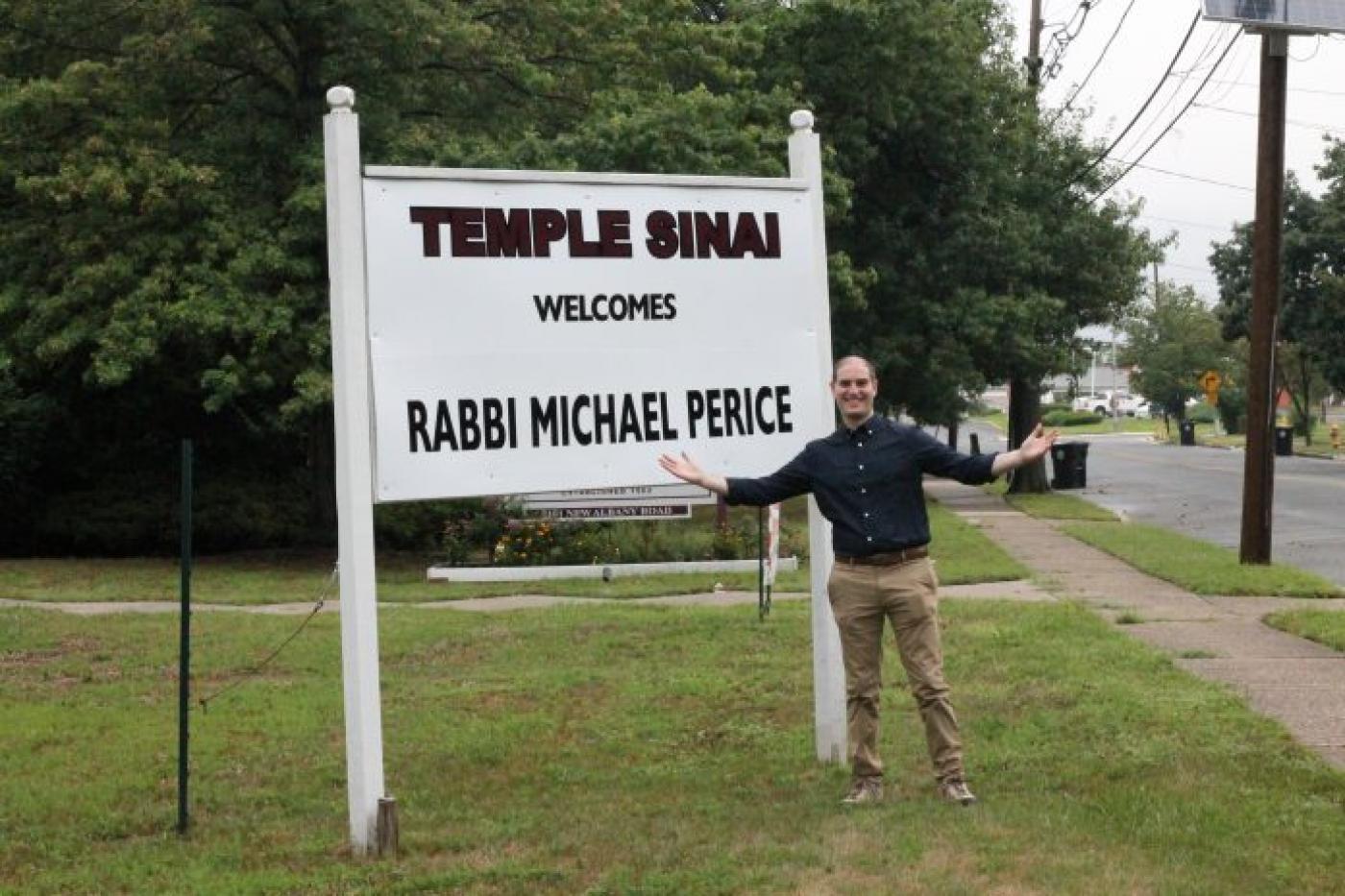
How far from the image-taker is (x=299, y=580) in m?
20.0

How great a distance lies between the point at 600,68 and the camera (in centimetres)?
2420

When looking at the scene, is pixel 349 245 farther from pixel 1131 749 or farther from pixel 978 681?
pixel 978 681

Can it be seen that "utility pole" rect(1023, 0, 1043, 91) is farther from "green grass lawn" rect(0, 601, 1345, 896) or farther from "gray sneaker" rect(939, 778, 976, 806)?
"gray sneaker" rect(939, 778, 976, 806)

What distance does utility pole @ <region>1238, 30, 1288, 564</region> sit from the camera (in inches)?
733

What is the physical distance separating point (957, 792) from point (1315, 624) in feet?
22.1

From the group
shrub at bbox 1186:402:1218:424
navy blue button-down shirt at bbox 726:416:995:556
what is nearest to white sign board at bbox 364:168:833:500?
navy blue button-down shirt at bbox 726:416:995:556

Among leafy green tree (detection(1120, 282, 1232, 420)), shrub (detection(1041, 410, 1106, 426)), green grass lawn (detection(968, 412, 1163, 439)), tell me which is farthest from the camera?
shrub (detection(1041, 410, 1106, 426))

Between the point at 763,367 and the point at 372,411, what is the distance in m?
1.92

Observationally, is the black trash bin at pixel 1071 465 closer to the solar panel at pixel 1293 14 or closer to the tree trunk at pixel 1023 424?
the tree trunk at pixel 1023 424

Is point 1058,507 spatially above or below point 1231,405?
below

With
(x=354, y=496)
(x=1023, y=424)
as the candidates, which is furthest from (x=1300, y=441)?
(x=354, y=496)

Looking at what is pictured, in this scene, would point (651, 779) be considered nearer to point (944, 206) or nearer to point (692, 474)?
point (692, 474)

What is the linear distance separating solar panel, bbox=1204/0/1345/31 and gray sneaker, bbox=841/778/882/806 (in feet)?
41.5

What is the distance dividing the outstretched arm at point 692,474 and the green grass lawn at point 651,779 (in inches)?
52.7
